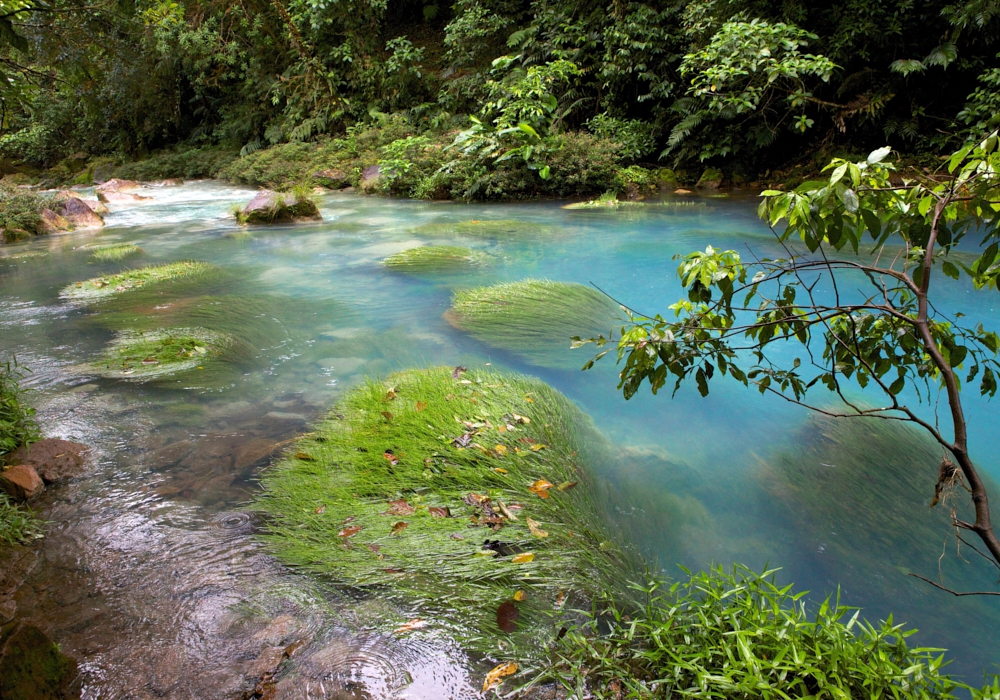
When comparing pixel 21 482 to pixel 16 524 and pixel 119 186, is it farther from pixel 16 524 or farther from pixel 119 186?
pixel 119 186

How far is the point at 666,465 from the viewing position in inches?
128

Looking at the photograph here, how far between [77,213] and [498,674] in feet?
40.8

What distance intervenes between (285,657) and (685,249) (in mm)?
6706

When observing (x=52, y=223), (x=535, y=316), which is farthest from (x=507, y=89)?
(x=52, y=223)

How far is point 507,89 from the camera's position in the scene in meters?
11.9

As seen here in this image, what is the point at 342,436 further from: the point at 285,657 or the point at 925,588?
the point at 925,588

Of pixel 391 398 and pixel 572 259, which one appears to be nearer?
pixel 391 398

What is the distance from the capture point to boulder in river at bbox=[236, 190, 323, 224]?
33.8 feet

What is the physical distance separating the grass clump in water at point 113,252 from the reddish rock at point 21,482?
605 centimetres

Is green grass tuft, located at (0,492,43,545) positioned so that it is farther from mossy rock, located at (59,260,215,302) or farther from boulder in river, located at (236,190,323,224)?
boulder in river, located at (236,190,323,224)

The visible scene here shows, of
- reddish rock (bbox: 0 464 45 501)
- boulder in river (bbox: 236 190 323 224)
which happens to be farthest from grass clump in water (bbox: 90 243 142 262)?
reddish rock (bbox: 0 464 45 501)

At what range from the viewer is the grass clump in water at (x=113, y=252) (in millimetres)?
8109

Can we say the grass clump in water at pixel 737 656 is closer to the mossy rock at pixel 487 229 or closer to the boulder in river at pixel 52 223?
the mossy rock at pixel 487 229

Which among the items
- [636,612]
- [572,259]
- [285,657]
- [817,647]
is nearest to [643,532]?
[636,612]
